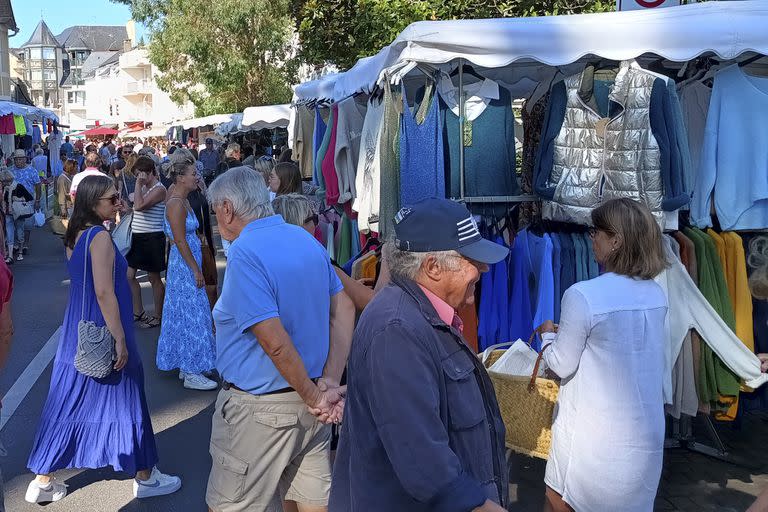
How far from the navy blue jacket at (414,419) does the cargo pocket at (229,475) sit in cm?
99

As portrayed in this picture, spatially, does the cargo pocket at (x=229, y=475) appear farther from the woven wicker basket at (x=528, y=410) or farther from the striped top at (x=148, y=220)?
the striped top at (x=148, y=220)

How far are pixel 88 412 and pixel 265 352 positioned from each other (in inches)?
78.3

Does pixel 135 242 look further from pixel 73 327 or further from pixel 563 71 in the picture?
pixel 563 71

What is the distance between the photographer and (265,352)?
3.21 metres

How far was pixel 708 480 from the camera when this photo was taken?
5195mm

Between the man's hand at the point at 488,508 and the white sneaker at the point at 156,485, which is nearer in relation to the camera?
the man's hand at the point at 488,508

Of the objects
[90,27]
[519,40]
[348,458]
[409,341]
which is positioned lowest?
[348,458]

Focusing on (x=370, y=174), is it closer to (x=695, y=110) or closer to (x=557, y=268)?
(x=557, y=268)

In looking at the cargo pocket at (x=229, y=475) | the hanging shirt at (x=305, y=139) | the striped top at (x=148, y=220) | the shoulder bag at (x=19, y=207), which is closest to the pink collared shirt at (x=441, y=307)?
the cargo pocket at (x=229, y=475)

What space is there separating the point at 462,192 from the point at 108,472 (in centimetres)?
290

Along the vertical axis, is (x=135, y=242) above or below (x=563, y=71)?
below

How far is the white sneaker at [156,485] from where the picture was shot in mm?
5031

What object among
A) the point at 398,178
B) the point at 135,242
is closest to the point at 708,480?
the point at 398,178

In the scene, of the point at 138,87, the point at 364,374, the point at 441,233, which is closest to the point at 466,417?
the point at 364,374
